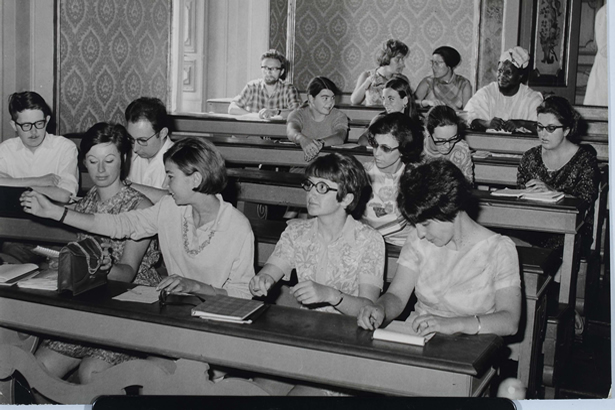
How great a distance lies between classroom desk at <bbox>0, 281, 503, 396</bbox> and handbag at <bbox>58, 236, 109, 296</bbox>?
0.10 ft

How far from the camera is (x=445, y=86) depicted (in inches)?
284

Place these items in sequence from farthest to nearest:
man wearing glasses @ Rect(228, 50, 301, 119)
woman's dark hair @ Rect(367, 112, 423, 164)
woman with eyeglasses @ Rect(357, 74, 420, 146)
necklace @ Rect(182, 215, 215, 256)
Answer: man wearing glasses @ Rect(228, 50, 301, 119)
woman with eyeglasses @ Rect(357, 74, 420, 146)
woman's dark hair @ Rect(367, 112, 423, 164)
necklace @ Rect(182, 215, 215, 256)

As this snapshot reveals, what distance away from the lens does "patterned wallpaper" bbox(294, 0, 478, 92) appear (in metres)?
8.65

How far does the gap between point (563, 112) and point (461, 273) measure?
68.0 inches

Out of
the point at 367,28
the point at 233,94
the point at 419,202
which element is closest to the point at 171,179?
the point at 419,202

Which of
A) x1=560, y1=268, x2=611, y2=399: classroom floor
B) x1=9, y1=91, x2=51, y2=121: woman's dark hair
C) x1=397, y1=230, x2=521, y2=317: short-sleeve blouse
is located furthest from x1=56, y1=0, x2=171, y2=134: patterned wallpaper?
x1=560, y1=268, x2=611, y2=399: classroom floor

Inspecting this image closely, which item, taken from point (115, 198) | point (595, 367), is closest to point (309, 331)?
point (595, 367)

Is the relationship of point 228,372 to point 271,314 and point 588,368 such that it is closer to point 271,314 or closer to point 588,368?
point 271,314

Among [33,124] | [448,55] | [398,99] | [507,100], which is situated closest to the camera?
[33,124]

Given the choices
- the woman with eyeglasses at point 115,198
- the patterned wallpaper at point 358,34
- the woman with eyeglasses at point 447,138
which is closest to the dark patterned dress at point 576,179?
the woman with eyeglasses at point 447,138

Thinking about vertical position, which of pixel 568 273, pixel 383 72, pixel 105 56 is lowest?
pixel 568 273

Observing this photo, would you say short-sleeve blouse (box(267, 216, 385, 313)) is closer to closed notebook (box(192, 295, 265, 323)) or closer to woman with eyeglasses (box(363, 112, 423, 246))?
closed notebook (box(192, 295, 265, 323))

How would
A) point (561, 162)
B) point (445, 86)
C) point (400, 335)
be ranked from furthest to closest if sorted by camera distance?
point (445, 86), point (561, 162), point (400, 335)

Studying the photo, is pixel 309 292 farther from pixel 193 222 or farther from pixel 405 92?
pixel 405 92
